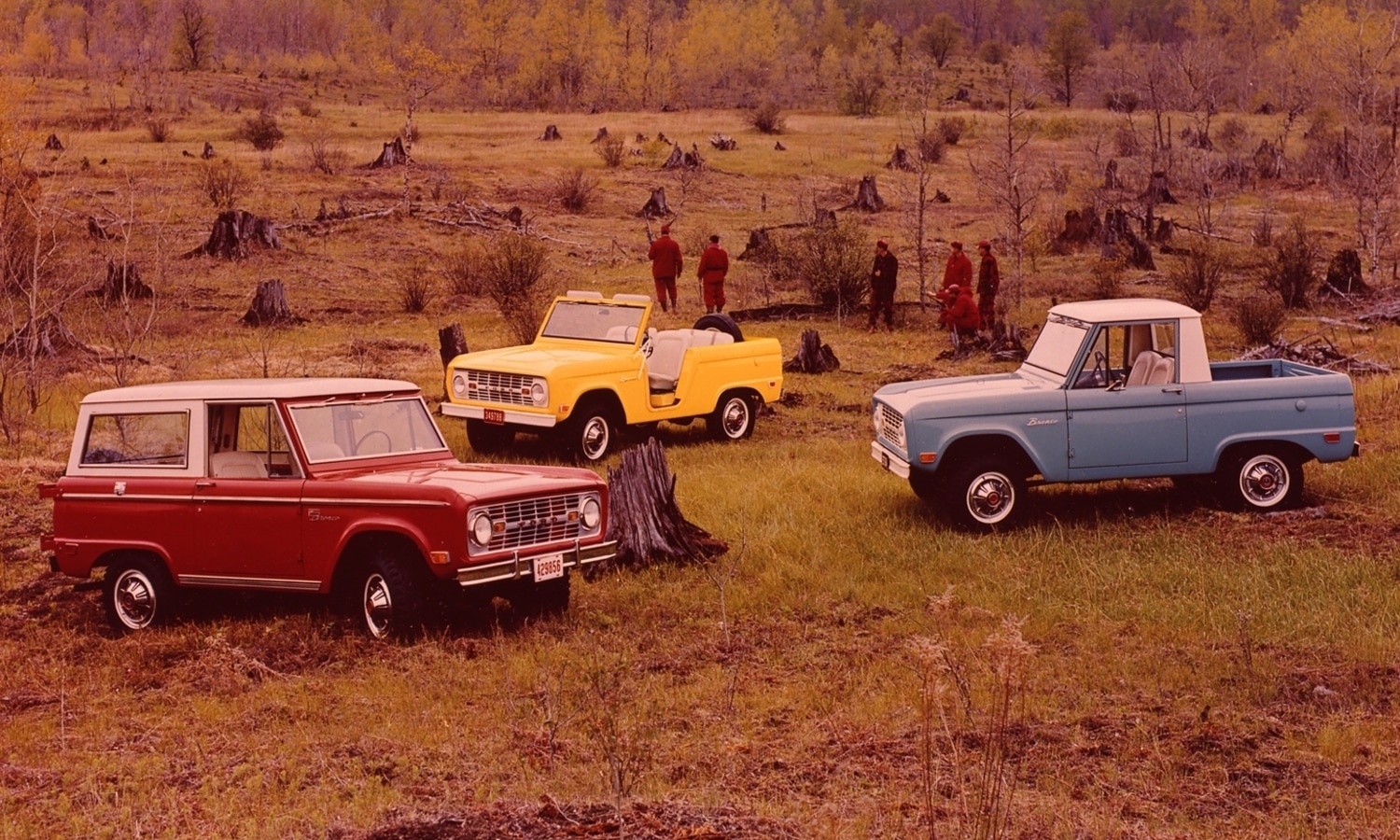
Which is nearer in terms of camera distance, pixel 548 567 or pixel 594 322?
pixel 548 567

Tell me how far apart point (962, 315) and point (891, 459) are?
10167 millimetres

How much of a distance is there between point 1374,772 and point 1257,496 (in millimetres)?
5567

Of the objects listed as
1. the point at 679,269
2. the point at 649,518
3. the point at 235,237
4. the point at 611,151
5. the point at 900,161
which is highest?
the point at 611,151

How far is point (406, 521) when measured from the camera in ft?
26.3

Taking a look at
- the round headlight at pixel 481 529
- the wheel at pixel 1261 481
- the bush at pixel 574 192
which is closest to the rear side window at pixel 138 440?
the round headlight at pixel 481 529

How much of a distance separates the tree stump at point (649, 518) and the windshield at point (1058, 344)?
3255 mm

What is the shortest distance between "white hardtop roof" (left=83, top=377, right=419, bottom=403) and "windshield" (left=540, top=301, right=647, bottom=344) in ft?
18.0

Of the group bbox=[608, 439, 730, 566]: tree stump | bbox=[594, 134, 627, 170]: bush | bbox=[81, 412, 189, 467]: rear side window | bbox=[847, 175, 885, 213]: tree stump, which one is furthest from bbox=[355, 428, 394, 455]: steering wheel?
bbox=[594, 134, 627, 170]: bush

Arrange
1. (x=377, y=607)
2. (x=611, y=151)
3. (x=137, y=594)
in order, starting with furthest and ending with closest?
(x=611, y=151), (x=137, y=594), (x=377, y=607)

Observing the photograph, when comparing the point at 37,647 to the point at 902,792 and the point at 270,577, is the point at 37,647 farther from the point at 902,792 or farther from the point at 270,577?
the point at 902,792

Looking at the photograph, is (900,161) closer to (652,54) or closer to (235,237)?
(235,237)

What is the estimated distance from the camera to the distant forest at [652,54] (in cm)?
7456

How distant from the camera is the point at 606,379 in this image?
14.1 m

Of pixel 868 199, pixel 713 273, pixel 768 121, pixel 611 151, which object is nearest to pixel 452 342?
pixel 713 273
